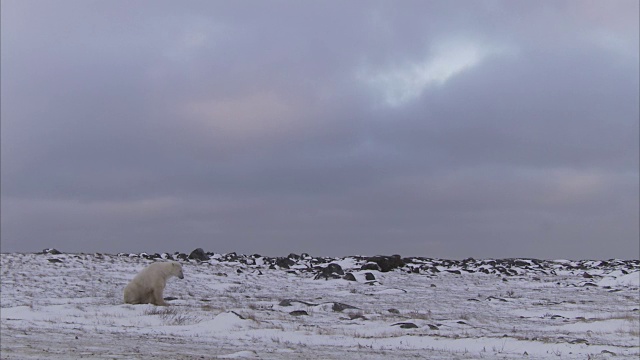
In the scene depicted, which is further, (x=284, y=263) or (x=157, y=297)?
(x=284, y=263)

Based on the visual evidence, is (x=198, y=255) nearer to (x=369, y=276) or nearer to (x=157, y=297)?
(x=369, y=276)

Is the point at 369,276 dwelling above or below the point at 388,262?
below

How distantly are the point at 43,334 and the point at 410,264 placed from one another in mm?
43803

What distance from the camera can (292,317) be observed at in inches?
810

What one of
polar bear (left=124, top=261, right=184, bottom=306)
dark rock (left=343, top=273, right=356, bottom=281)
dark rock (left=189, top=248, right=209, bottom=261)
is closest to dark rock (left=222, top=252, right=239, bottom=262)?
dark rock (left=189, top=248, right=209, bottom=261)

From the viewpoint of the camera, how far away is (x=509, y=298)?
104 feet

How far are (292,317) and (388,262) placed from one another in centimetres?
3189

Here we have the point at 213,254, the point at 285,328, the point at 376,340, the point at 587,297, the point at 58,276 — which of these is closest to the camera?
the point at 376,340

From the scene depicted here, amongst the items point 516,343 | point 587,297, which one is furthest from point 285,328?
point 587,297

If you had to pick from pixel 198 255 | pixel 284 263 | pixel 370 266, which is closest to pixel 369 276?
pixel 370 266

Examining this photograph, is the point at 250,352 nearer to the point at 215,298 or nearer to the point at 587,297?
the point at 215,298

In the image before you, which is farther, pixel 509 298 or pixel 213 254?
pixel 213 254

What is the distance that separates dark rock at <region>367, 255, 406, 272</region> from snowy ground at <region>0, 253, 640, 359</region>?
778 cm

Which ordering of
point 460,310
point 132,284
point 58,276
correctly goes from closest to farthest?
1. point 132,284
2. point 460,310
3. point 58,276
